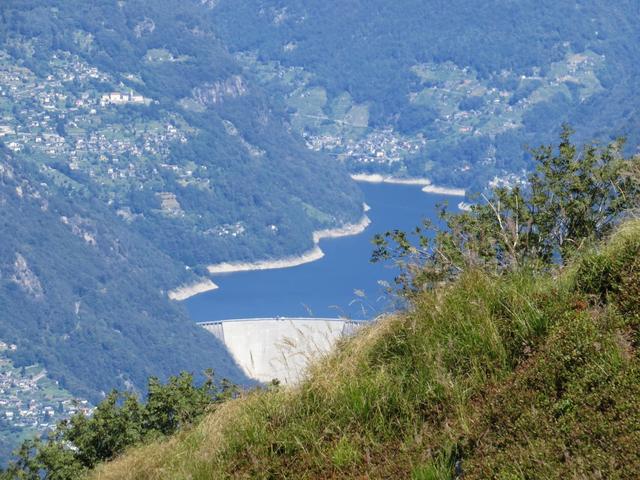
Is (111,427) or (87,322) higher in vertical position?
(87,322)

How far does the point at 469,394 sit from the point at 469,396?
0.02 m

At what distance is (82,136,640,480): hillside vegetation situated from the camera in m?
4.86

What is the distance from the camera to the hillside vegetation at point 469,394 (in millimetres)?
4863

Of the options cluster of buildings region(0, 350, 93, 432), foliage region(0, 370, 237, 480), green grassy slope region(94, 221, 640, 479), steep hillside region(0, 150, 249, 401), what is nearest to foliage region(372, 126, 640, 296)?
green grassy slope region(94, 221, 640, 479)

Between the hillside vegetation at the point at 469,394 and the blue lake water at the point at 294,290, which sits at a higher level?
the blue lake water at the point at 294,290

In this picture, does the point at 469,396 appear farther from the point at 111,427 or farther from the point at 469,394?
the point at 111,427

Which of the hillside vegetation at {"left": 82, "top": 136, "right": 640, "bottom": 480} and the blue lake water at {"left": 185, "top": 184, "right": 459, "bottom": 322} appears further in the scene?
the blue lake water at {"left": 185, "top": 184, "right": 459, "bottom": 322}

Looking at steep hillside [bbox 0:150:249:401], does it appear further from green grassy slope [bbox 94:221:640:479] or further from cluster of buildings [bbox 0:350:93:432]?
green grassy slope [bbox 94:221:640:479]

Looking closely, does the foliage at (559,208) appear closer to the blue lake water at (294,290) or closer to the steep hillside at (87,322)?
the steep hillside at (87,322)

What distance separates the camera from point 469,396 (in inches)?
226

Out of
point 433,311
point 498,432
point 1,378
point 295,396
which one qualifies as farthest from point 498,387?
point 1,378

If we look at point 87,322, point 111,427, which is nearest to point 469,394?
point 111,427

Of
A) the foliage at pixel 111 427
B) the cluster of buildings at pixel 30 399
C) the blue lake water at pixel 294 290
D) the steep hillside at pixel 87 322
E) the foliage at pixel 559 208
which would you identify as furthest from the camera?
the blue lake water at pixel 294 290

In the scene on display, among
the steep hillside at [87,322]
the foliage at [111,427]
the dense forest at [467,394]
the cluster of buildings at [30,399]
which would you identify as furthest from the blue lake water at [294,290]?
the dense forest at [467,394]
